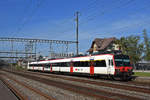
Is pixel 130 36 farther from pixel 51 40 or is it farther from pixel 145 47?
pixel 51 40

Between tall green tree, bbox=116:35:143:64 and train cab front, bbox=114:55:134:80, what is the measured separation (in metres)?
18.3

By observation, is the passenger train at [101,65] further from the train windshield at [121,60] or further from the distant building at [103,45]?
the distant building at [103,45]

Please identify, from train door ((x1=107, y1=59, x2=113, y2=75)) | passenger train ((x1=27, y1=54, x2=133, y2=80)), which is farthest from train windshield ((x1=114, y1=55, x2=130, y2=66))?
train door ((x1=107, y1=59, x2=113, y2=75))

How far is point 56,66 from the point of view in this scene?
110 ft

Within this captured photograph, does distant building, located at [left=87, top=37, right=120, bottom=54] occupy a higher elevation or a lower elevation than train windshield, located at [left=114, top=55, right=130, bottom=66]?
higher

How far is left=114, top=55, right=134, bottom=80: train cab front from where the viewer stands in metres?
18.6

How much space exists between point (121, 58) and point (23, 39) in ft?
74.3

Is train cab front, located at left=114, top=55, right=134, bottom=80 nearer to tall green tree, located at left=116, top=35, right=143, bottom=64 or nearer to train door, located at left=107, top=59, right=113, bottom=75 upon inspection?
train door, located at left=107, top=59, right=113, bottom=75

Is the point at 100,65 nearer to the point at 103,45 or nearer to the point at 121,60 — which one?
the point at 121,60

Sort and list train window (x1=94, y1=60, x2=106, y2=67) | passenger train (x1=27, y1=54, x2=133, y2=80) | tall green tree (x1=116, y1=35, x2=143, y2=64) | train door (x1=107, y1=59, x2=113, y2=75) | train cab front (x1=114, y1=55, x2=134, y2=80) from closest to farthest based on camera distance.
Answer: train cab front (x1=114, y1=55, x2=134, y2=80) → passenger train (x1=27, y1=54, x2=133, y2=80) → train door (x1=107, y1=59, x2=113, y2=75) → train window (x1=94, y1=60, x2=106, y2=67) → tall green tree (x1=116, y1=35, x2=143, y2=64)

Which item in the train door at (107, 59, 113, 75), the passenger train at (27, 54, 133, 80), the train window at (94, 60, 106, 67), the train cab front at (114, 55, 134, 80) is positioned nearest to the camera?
the train cab front at (114, 55, 134, 80)

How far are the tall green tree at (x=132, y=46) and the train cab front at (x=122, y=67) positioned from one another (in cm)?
1830

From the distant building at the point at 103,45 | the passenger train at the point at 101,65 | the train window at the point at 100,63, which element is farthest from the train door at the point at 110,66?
the distant building at the point at 103,45

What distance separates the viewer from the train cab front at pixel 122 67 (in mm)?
18583
